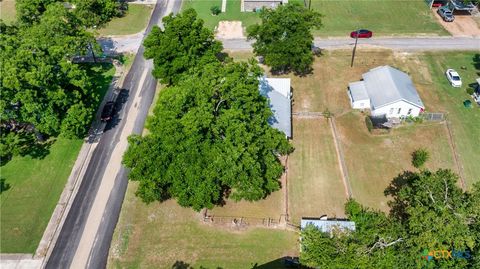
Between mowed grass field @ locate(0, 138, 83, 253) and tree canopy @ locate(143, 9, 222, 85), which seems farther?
tree canopy @ locate(143, 9, 222, 85)

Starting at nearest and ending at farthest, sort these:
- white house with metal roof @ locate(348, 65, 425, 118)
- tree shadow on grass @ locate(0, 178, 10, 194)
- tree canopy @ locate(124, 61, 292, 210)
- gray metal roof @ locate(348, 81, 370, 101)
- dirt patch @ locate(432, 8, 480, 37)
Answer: tree canopy @ locate(124, 61, 292, 210)
tree shadow on grass @ locate(0, 178, 10, 194)
white house with metal roof @ locate(348, 65, 425, 118)
gray metal roof @ locate(348, 81, 370, 101)
dirt patch @ locate(432, 8, 480, 37)

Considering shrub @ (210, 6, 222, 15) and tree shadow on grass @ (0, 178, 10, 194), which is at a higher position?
shrub @ (210, 6, 222, 15)

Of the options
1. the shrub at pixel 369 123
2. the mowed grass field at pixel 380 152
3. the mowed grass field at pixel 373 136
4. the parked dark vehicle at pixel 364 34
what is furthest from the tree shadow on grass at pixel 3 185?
the parked dark vehicle at pixel 364 34

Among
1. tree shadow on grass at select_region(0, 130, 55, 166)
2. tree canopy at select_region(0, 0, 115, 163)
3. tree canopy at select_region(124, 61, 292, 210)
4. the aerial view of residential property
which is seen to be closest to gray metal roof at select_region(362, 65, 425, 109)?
the aerial view of residential property

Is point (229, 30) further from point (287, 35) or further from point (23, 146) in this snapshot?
point (23, 146)

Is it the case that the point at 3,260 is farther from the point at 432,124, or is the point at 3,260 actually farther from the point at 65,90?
the point at 432,124

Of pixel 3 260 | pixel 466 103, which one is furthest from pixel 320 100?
pixel 3 260

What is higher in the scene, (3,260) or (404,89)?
(404,89)

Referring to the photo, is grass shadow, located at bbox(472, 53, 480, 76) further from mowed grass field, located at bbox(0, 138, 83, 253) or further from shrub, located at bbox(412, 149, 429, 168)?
mowed grass field, located at bbox(0, 138, 83, 253)
